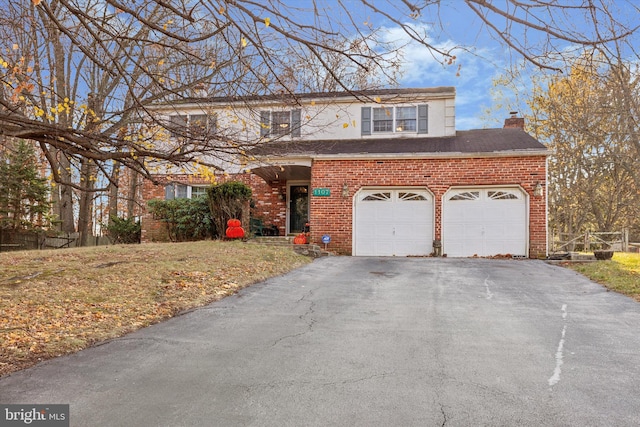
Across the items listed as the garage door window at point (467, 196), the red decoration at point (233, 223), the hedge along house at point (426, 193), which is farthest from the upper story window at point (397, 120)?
the red decoration at point (233, 223)

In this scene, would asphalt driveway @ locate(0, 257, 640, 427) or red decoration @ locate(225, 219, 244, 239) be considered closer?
asphalt driveway @ locate(0, 257, 640, 427)

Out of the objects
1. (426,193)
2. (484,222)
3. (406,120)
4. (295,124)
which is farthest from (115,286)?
(406,120)

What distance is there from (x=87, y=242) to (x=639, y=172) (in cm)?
2632

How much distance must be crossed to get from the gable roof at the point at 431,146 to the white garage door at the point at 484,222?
135 cm

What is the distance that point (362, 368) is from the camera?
402 centimetres

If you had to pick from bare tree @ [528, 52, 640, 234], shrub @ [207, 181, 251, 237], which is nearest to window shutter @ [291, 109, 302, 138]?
shrub @ [207, 181, 251, 237]

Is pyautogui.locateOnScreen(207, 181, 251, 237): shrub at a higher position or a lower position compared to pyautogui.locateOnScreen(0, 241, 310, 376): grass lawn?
higher

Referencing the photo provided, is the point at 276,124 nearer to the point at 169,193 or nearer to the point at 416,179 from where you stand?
the point at 416,179

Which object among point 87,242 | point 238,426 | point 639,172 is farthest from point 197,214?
point 639,172

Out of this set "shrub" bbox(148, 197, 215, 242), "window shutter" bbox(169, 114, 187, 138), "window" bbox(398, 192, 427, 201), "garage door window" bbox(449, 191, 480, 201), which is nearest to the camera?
"window shutter" bbox(169, 114, 187, 138)

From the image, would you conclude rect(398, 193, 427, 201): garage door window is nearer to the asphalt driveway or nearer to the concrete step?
the concrete step

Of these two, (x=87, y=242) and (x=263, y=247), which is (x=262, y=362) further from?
(x=87, y=242)

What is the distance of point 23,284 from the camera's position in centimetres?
722

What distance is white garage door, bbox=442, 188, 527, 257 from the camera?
14.3m
